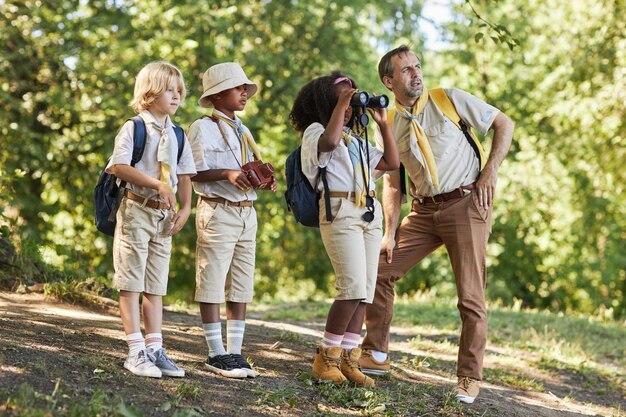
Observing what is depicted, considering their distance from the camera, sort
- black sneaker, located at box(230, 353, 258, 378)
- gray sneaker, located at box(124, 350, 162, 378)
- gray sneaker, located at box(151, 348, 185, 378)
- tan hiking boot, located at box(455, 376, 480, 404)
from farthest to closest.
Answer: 1. tan hiking boot, located at box(455, 376, 480, 404)
2. black sneaker, located at box(230, 353, 258, 378)
3. gray sneaker, located at box(151, 348, 185, 378)
4. gray sneaker, located at box(124, 350, 162, 378)

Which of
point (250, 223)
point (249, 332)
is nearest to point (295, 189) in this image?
point (250, 223)

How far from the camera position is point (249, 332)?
6941mm

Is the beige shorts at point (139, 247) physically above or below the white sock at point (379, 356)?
above

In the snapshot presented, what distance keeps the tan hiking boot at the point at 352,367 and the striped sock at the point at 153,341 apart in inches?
45.2

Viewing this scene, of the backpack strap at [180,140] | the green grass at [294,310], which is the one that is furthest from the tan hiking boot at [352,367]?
the green grass at [294,310]

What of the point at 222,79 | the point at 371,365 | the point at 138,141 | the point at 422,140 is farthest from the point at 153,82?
the point at 371,365

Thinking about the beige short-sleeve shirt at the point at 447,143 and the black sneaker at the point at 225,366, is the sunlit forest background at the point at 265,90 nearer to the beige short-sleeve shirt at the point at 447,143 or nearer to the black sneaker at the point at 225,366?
the black sneaker at the point at 225,366

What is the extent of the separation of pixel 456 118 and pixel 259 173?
1.53 metres

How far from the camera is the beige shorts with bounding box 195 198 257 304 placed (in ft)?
16.3

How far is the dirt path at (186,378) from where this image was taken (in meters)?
4.28

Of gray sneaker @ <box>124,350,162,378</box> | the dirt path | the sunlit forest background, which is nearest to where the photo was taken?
the dirt path

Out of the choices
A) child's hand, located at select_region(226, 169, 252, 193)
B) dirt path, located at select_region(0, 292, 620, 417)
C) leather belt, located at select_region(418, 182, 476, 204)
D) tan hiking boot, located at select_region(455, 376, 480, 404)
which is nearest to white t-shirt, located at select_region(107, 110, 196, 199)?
child's hand, located at select_region(226, 169, 252, 193)

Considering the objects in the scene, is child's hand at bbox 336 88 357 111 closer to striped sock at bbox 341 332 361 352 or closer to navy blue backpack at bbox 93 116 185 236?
navy blue backpack at bbox 93 116 185 236

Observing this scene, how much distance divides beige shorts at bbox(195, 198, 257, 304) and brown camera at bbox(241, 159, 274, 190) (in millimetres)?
250
